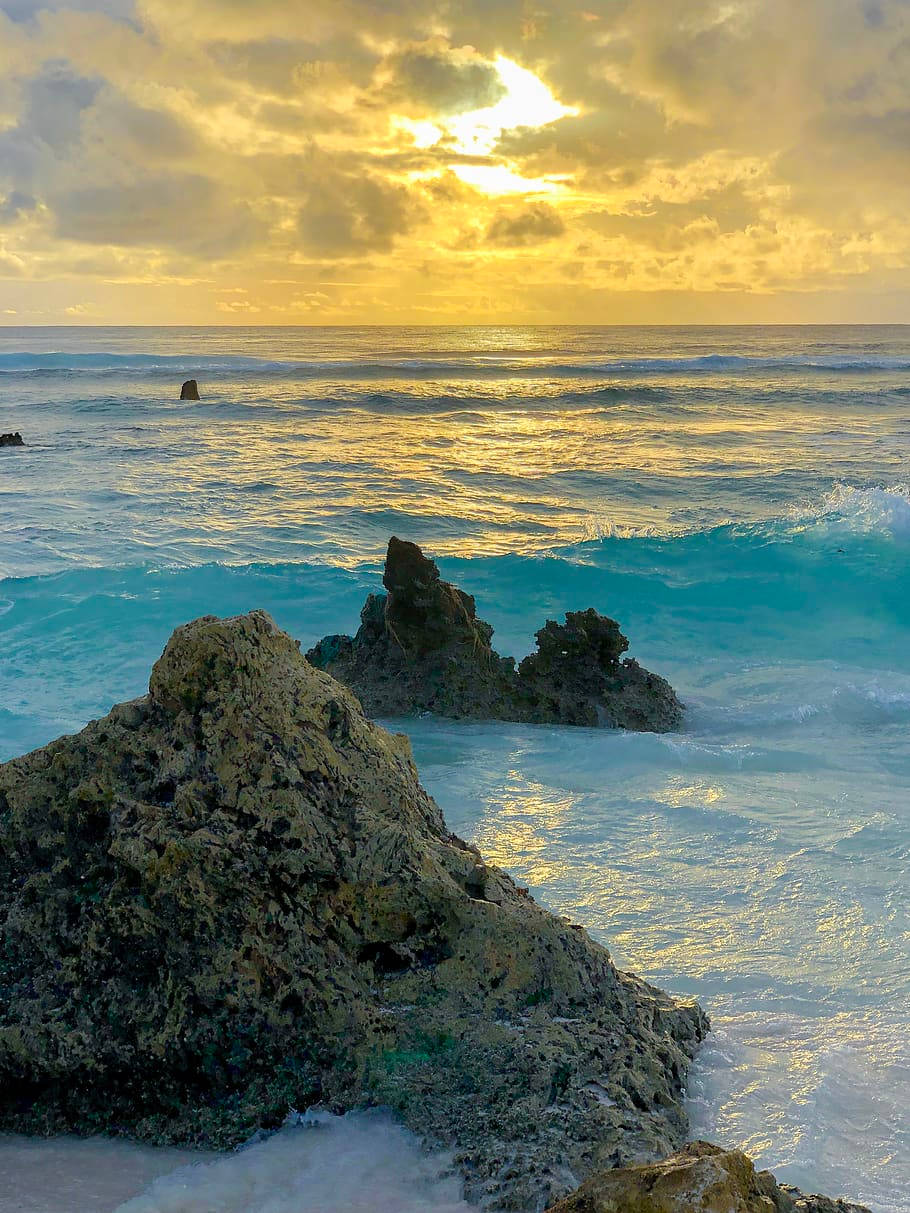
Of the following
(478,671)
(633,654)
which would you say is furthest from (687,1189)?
(633,654)

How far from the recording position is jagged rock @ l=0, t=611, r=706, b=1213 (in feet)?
9.04

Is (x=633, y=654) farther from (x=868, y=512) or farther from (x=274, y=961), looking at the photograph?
(x=274, y=961)

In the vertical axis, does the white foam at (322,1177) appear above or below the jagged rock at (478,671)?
below

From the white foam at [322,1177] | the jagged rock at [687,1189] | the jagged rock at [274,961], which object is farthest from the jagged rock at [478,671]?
the jagged rock at [687,1189]

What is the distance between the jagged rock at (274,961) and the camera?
2754mm

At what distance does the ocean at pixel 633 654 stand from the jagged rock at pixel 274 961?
160 millimetres

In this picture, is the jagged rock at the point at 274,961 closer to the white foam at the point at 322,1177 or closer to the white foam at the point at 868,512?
the white foam at the point at 322,1177

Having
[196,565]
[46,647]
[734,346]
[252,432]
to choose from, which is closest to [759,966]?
[46,647]

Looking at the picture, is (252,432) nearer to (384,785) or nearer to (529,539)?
(529,539)

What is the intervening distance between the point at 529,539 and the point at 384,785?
12640 mm

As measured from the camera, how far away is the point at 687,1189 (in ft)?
6.35

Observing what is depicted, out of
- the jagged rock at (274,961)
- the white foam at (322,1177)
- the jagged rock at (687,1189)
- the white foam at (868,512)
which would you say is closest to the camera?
the jagged rock at (687,1189)

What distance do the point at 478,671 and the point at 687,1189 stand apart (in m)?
5.95

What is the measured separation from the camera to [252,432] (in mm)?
29344
